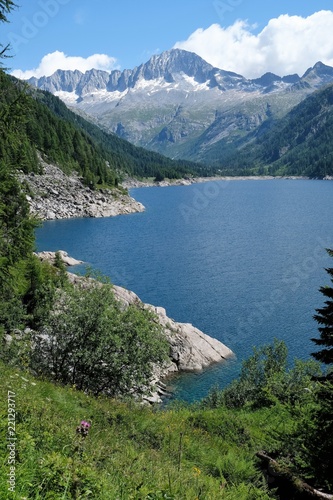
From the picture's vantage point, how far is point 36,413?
435 inches

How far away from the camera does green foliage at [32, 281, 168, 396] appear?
922 inches

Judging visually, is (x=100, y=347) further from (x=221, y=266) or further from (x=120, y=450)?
(x=221, y=266)

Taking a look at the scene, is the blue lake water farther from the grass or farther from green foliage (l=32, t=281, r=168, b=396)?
the grass

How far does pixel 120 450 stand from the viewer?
35.4 ft

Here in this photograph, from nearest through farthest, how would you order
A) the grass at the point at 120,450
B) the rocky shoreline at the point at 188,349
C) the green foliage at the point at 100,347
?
the grass at the point at 120,450 < the green foliage at the point at 100,347 < the rocky shoreline at the point at 188,349

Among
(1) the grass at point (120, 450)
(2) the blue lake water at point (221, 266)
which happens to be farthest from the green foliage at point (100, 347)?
(2) the blue lake water at point (221, 266)

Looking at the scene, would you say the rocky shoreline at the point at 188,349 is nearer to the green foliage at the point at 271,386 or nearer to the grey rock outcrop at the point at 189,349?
the grey rock outcrop at the point at 189,349

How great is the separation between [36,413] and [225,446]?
1071 centimetres

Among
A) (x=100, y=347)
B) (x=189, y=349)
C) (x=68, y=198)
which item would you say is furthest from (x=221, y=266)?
(x=68, y=198)

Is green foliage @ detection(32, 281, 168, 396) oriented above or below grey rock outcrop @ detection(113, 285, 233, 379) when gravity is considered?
above

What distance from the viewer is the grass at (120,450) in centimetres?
649

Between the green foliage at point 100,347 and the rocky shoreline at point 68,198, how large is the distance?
108753 mm

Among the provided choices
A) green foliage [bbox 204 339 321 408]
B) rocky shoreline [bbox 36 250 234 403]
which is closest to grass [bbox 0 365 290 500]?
green foliage [bbox 204 339 321 408]

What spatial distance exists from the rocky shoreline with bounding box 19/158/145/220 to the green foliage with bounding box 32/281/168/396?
108753 millimetres
